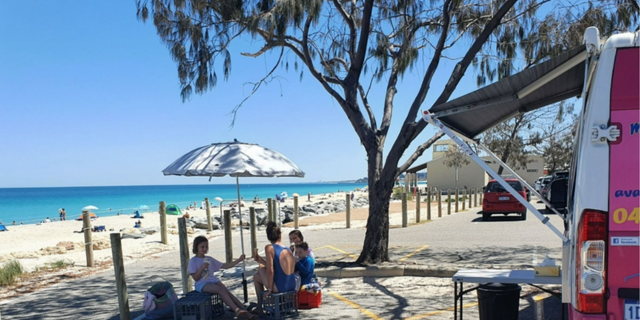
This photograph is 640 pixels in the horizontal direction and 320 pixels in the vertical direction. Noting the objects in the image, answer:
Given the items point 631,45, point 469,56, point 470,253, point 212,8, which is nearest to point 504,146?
point 470,253

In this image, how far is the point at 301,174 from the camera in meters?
8.37

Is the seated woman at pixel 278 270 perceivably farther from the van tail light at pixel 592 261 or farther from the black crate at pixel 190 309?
the van tail light at pixel 592 261

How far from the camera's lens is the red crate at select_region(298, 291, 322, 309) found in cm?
711

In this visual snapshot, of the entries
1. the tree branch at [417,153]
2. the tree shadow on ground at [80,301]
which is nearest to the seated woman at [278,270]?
the tree shadow on ground at [80,301]

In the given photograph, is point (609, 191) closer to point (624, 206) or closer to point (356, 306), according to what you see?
point (624, 206)


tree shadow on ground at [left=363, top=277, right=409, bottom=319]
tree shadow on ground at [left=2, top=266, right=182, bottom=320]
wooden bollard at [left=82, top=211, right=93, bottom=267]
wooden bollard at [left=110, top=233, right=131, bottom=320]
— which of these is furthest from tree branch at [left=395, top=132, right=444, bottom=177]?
wooden bollard at [left=82, top=211, right=93, bottom=267]

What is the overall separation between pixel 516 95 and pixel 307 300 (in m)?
3.98

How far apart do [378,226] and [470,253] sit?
3065mm

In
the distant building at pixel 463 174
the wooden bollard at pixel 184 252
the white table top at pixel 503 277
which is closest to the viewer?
the white table top at pixel 503 277

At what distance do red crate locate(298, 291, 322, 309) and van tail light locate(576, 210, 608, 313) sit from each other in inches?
169

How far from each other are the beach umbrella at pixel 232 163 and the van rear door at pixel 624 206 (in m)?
4.78

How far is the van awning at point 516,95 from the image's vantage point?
13.9 ft

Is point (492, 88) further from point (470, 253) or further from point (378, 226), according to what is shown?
point (470, 253)

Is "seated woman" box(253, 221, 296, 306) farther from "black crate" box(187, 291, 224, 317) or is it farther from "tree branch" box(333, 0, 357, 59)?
"tree branch" box(333, 0, 357, 59)
